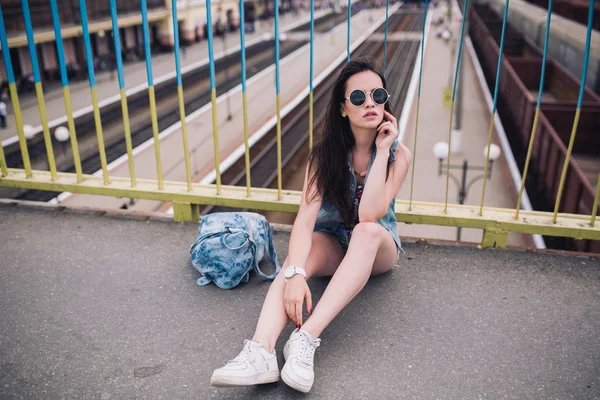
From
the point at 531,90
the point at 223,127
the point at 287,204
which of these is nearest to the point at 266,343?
the point at 287,204

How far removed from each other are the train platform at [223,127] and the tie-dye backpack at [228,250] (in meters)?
6.94

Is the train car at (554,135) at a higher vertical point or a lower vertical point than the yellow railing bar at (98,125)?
lower

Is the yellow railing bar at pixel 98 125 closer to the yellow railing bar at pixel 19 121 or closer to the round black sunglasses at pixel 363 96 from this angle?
the yellow railing bar at pixel 19 121

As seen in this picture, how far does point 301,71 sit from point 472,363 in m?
25.0

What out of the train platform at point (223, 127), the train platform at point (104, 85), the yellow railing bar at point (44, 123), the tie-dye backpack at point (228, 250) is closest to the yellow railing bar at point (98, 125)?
the yellow railing bar at point (44, 123)

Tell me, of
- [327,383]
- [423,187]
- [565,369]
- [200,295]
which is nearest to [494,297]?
[565,369]

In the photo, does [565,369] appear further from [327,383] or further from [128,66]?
[128,66]

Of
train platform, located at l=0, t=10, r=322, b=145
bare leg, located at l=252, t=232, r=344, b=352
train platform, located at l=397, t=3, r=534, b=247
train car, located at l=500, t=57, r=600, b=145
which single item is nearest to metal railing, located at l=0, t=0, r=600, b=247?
bare leg, located at l=252, t=232, r=344, b=352

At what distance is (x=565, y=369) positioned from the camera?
206cm

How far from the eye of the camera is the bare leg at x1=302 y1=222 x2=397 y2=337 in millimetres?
2047

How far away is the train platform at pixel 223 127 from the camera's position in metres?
14.2

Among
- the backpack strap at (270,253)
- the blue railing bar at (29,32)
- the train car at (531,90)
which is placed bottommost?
the train car at (531,90)

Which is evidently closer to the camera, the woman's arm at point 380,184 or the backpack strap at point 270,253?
the woman's arm at point 380,184

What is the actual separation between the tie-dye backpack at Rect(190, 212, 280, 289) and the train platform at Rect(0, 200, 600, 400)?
6 cm
